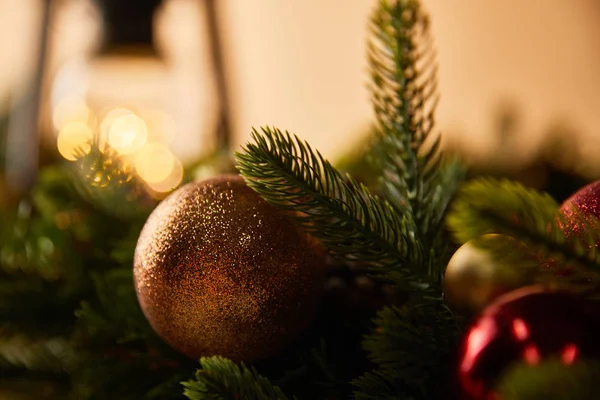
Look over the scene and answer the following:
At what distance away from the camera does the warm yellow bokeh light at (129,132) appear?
71 cm

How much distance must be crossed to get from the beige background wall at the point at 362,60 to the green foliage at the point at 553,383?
902mm

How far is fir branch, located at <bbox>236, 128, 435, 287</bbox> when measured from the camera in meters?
0.19

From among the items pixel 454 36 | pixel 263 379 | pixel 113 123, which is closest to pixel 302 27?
pixel 454 36

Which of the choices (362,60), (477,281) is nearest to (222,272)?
(477,281)

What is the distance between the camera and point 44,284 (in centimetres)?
35

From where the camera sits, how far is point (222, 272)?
211 millimetres

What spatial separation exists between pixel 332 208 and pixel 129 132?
59cm

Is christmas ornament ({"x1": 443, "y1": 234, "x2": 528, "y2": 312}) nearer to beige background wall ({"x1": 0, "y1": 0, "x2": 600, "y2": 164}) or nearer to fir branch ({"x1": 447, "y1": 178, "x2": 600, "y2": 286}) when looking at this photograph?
fir branch ({"x1": 447, "y1": 178, "x2": 600, "y2": 286})

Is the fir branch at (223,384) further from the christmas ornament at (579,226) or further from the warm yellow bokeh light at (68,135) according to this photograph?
the warm yellow bokeh light at (68,135)

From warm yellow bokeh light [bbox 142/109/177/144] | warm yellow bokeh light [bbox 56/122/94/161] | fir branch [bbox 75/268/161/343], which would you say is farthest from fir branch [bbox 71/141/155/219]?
warm yellow bokeh light [bbox 142/109/177/144]

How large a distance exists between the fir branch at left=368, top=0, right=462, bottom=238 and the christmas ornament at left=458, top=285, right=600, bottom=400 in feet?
0.23

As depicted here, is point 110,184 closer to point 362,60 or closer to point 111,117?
point 111,117

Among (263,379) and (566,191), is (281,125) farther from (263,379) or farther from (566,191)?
(263,379)

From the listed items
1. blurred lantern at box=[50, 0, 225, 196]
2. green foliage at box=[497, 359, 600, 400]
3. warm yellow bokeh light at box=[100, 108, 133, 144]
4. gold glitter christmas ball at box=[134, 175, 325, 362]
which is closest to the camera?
green foliage at box=[497, 359, 600, 400]
